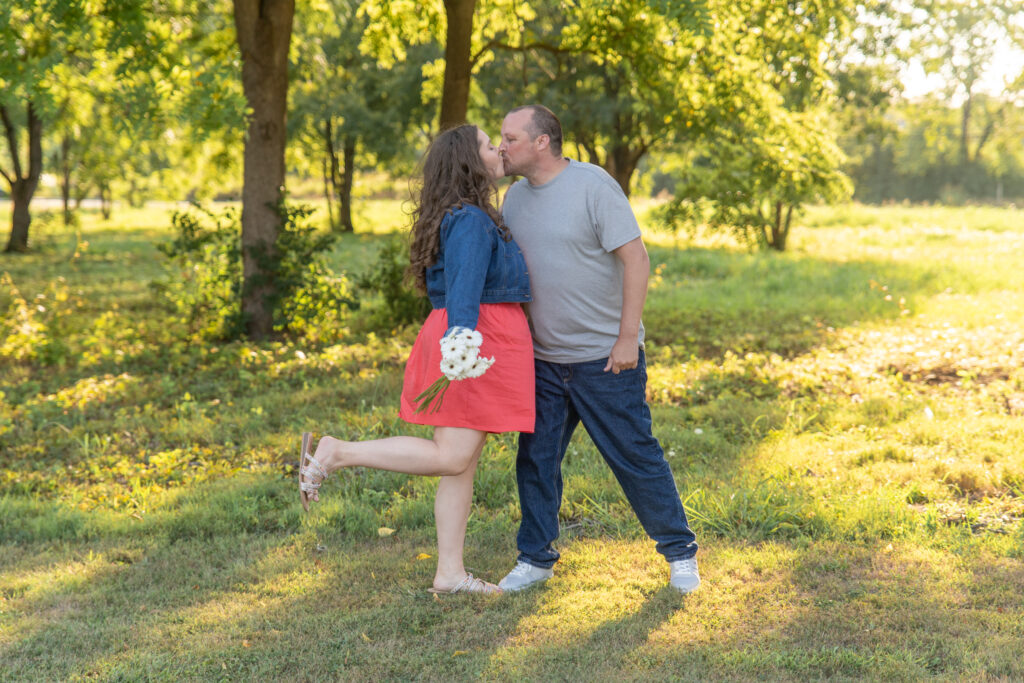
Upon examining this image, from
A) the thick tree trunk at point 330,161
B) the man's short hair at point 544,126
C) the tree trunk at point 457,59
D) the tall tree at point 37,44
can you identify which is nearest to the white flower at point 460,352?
the man's short hair at point 544,126

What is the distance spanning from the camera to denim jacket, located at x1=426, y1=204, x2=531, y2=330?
3127 mm

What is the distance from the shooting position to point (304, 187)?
49500 millimetres

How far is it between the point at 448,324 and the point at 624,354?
72 centimetres

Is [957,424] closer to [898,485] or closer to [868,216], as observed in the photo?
[898,485]

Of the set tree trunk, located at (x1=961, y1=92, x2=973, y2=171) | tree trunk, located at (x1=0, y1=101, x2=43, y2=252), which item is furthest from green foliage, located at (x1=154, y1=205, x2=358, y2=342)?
tree trunk, located at (x1=961, y1=92, x2=973, y2=171)

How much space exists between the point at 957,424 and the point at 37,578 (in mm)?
5411

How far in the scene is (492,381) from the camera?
11.0 feet

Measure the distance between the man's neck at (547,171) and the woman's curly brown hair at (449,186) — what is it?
190mm

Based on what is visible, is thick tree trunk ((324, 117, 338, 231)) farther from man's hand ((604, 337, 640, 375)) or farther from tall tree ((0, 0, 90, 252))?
man's hand ((604, 337, 640, 375))

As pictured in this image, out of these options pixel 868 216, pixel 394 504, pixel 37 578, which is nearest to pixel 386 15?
pixel 394 504

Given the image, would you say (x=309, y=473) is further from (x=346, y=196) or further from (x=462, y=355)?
(x=346, y=196)

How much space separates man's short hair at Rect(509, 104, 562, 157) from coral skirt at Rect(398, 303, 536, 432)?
0.65m

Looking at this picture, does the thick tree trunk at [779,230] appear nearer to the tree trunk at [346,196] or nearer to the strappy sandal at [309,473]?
the tree trunk at [346,196]

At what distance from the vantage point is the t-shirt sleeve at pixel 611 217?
3.31 meters
